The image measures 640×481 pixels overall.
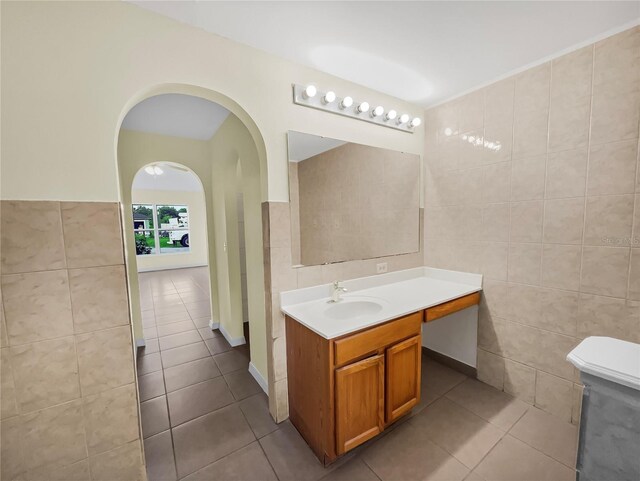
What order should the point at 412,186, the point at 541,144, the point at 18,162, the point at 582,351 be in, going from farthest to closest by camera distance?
the point at 412,186 < the point at 541,144 < the point at 18,162 < the point at 582,351

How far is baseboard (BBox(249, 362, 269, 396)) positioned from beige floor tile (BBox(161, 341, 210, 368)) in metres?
0.66

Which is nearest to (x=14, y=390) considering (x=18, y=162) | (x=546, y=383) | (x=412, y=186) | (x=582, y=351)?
(x=18, y=162)

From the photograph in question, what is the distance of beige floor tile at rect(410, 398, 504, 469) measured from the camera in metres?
1.52

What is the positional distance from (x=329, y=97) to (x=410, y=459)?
2.28m

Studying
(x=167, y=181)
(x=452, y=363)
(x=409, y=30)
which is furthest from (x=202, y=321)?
(x=167, y=181)

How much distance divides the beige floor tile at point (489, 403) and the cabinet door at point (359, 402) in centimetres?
83

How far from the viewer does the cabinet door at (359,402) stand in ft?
4.44

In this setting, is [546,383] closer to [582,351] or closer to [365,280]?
[582,351]

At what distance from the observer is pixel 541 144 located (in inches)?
68.1

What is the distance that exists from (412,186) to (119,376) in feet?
8.07

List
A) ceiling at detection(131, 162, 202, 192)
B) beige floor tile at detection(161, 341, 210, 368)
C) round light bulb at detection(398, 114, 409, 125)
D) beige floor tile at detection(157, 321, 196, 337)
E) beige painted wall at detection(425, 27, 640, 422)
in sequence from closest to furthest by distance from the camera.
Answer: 1. beige painted wall at detection(425, 27, 640, 422)
2. round light bulb at detection(398, 114, 409, 125)
3. beige floor tile at detection(161, 341, 210, 368)
4. beige floor tile at detection(157, 321, 196, 337)
5. ceiling at detection(131, 162, 202, 192)

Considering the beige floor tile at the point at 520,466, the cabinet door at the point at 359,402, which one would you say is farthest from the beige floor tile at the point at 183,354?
the beige floor tile at the point at 520,466

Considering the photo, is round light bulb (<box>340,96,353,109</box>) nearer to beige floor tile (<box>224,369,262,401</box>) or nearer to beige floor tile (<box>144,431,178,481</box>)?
beige floor tile (<box>224,369,262,401</box>)

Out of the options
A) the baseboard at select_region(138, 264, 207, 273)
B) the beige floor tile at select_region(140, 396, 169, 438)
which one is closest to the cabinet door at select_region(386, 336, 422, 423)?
the beige floor tile at select_region(140, 396, 169, 438)
